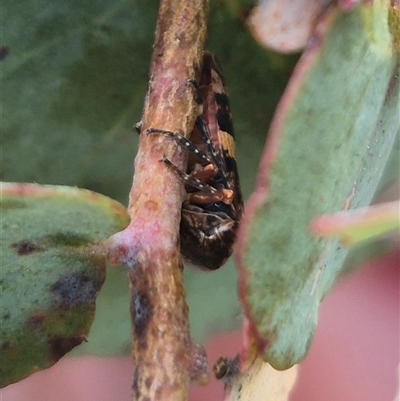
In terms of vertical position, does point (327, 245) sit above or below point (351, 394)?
above

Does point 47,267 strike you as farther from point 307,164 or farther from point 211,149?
point 211,149

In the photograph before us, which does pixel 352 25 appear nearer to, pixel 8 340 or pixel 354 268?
pixel 8 340

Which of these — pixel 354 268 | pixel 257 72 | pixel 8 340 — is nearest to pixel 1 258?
pixel 8 340

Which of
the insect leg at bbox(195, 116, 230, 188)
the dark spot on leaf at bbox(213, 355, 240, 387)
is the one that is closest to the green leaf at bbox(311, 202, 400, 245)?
the dark spot on leaf at bbox(213, 355, 240, 387)

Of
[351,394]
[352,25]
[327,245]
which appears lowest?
[351,394]

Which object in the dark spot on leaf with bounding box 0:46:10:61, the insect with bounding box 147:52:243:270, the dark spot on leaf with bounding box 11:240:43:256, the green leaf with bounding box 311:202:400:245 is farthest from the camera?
the insect with bounding box 147:52:243:270

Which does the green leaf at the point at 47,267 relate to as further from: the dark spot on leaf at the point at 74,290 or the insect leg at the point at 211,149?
the insect leg at the point at 211,149

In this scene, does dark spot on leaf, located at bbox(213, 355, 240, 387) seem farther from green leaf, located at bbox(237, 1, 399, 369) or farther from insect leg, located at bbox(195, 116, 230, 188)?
insect leg, located at bbox(195, 116, 230, 188)
